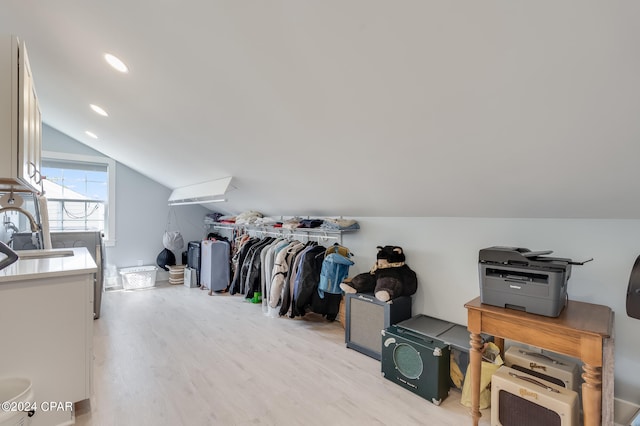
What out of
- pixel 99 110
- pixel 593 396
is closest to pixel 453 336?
pixel 593 396

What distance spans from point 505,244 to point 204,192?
3487mm

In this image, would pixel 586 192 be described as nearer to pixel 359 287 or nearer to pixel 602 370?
pixel 602 370

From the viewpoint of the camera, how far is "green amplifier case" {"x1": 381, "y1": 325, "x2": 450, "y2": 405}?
2027 millimetres

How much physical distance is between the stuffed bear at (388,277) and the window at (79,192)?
179 inches

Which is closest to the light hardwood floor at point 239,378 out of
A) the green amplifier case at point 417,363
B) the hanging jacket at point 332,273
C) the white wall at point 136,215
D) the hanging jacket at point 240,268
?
the green amplifier case at point 417,363

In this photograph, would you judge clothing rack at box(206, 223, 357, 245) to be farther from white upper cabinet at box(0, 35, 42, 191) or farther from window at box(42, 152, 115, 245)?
white upper cabinet at box(0, 35, 42, 191)

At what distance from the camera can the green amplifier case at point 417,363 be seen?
2027 mm

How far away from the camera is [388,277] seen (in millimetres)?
2715

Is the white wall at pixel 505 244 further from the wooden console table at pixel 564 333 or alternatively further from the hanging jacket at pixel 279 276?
the hanging jacket at pixel 279 276

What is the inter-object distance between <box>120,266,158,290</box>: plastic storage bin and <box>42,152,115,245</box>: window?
0.71m

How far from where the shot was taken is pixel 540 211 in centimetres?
208

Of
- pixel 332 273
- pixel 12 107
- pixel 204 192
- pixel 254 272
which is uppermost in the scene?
pixel 12 107

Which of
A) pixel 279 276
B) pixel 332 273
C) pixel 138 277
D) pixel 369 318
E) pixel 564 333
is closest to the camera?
pixel 564 333

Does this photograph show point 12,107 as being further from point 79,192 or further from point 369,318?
point 79,192
